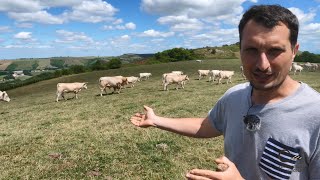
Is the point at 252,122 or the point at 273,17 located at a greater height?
the point at 273,17

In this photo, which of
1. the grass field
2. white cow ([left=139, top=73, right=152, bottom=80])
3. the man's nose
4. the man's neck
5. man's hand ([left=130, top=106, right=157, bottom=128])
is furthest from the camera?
white cow ([left=139, top=73, right=152, bottom=80])

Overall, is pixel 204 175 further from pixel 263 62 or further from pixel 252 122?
pixel 263 62

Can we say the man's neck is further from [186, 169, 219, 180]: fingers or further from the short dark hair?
[186, 169, 219, 180]: fingers

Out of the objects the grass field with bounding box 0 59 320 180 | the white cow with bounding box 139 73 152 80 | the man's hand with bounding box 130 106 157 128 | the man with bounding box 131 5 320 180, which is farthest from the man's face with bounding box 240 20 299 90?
the white cow with bounding box 139 73 152 80

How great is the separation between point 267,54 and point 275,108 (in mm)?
444

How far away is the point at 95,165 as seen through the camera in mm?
10312

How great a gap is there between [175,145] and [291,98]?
31.9 feet

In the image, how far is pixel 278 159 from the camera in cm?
275

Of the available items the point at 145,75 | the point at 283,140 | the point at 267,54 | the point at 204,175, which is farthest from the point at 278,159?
the point at 145,75

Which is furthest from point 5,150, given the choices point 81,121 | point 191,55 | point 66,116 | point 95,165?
point 191,55

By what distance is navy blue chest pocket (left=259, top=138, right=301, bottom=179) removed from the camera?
270 centimetres

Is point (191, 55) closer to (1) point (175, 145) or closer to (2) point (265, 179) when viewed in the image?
(1) point (175, 145)

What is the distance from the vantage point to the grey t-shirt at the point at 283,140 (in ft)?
8.79

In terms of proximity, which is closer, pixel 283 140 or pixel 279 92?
pixel 283 140
